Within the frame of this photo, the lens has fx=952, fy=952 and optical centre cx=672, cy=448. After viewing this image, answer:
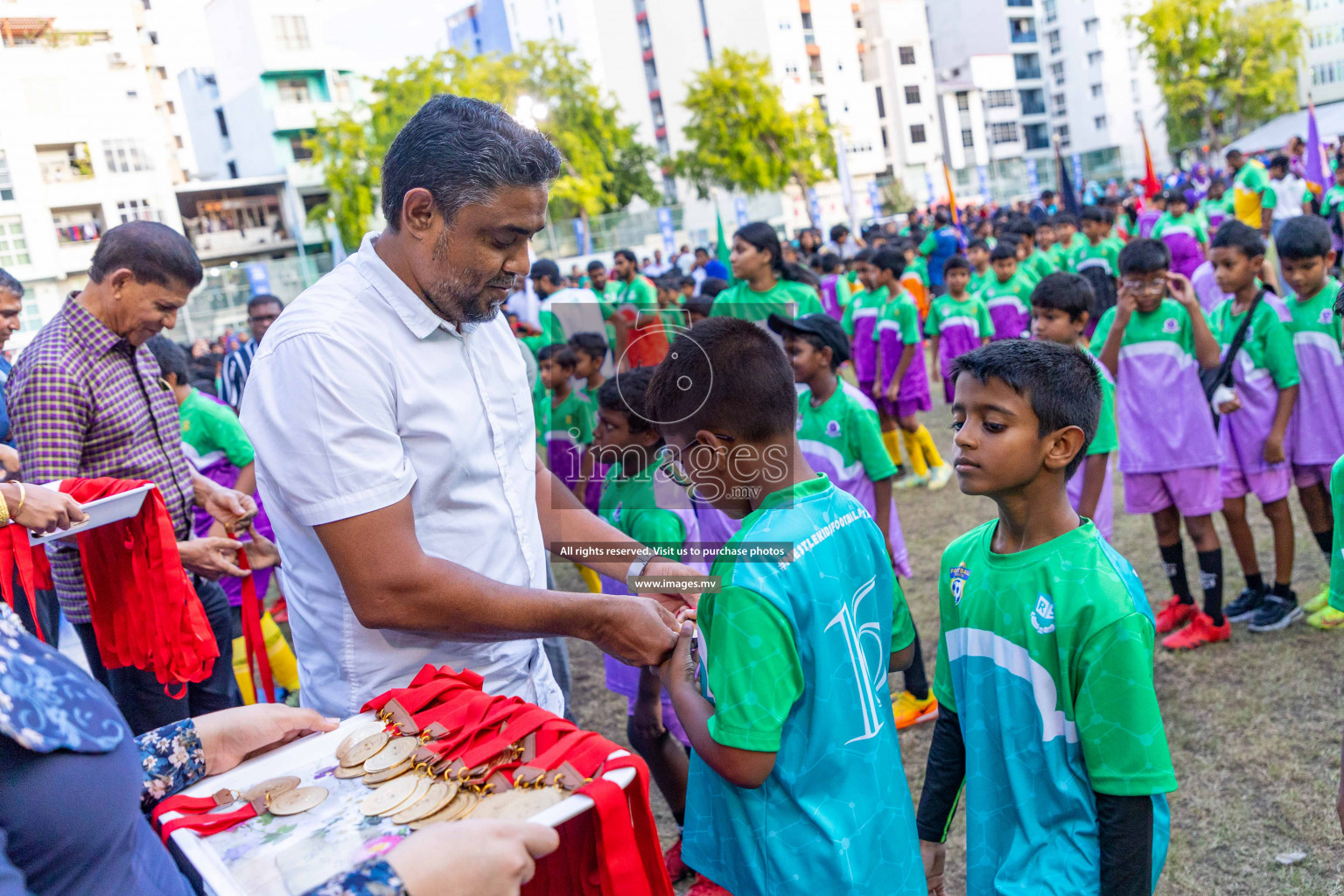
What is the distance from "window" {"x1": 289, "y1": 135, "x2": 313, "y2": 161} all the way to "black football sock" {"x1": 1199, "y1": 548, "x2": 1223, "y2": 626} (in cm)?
4838

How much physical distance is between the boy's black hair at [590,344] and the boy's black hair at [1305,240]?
3144 mm

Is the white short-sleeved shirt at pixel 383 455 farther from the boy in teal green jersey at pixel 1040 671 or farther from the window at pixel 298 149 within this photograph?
the window at pixel 298 149

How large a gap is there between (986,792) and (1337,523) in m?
0.97

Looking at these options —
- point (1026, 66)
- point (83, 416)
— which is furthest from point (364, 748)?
point (1026, 66)

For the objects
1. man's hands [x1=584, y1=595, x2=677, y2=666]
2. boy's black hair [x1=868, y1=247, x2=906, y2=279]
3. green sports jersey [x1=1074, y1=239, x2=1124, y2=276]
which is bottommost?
man's hands [x1=584, y1=595, x2=677, y2=666]

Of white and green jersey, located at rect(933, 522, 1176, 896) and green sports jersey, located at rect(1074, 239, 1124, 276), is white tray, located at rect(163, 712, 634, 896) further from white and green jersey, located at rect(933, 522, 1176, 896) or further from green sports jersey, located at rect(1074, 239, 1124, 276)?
green sports jersey, located at rect(1074, 239, 1124, 276)

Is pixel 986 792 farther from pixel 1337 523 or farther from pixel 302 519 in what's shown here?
pixel 302 519

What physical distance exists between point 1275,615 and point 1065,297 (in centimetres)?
175

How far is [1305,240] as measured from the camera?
13.6ft

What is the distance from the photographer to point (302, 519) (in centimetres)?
168

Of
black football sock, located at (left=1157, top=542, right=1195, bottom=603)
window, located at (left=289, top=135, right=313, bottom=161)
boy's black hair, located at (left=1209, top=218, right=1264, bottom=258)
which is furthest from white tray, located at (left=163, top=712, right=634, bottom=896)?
window, located at (left=289, top=135, right=313, bottom=161)

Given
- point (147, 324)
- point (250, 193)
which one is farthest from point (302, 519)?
point (250, 193)

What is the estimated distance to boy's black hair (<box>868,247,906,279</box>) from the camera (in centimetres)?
787

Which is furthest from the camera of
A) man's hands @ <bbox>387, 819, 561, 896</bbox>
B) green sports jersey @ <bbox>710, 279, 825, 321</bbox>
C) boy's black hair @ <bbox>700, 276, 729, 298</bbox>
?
boy's black hair @ <bbox>700, 276, 729, 298</bbox>
